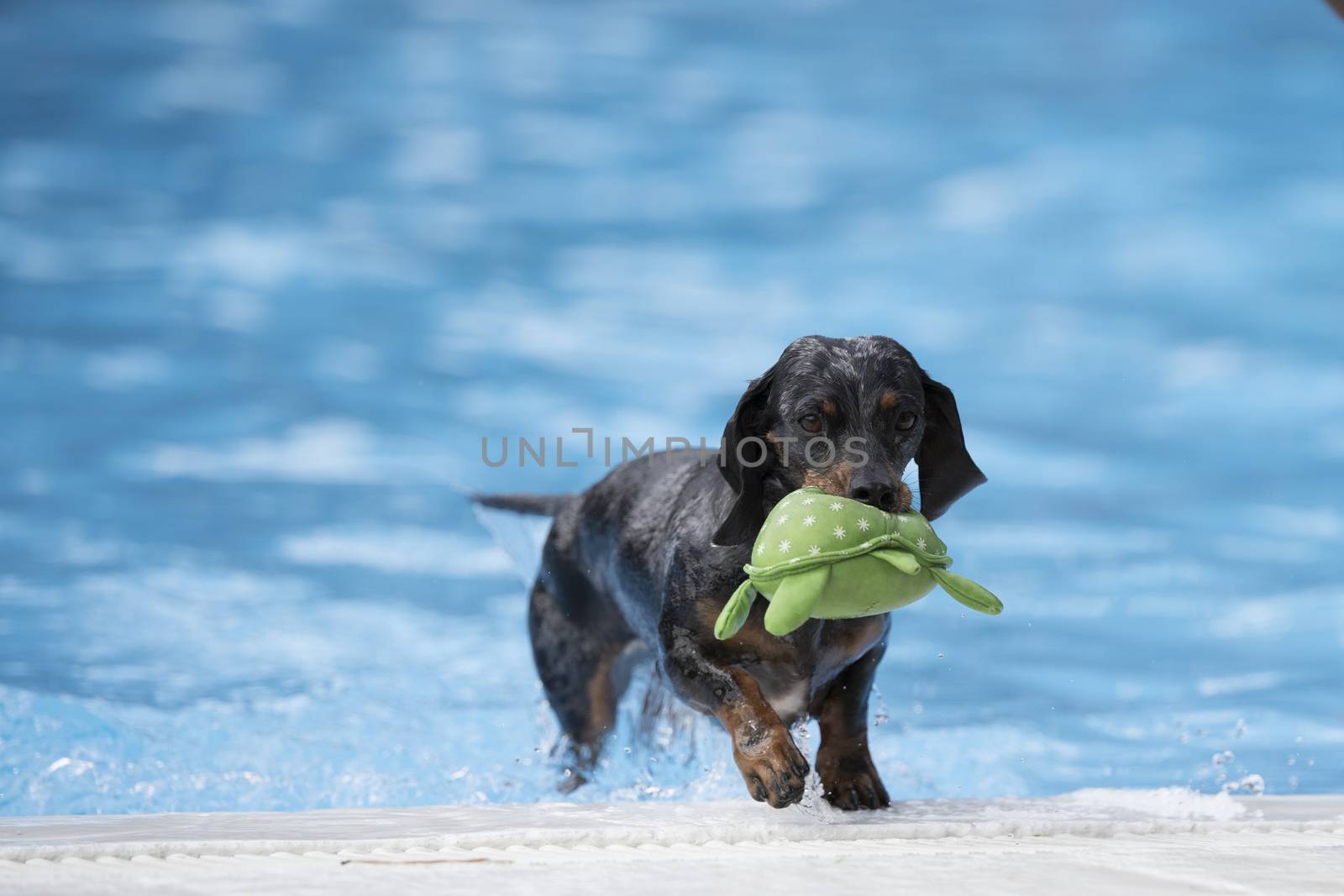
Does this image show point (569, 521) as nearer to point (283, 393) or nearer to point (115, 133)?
point (283, 393)

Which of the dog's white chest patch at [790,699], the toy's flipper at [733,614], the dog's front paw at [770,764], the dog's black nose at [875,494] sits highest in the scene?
the dog's black nose at [875,494]

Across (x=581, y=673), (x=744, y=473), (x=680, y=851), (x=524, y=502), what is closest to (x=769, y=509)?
(x=744, y=473)

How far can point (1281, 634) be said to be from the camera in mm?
6566

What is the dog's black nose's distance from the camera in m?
2.36

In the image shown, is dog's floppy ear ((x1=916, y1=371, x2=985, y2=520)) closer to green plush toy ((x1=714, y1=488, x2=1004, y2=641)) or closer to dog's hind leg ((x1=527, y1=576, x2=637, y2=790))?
green plush toy ((x1=714, y1=488, x2=1004, y2=641))

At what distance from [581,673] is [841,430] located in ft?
5.39

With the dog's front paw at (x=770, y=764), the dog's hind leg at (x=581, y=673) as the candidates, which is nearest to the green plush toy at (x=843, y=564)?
the dog's front paw at (x=770, y=764)

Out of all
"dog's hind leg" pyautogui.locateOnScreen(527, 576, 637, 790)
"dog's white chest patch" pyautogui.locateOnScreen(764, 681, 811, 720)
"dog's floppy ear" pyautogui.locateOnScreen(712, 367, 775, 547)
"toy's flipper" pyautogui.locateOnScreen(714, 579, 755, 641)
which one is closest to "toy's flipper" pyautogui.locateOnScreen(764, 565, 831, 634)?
"toy's flipper" pyautogui.locateOnScreen(714, 579, 755, 641)

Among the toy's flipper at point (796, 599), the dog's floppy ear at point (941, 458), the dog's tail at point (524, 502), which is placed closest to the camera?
the toy's flipper at point (796, 599)

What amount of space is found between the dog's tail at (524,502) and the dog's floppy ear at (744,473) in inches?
63.1

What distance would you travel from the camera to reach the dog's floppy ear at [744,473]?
270 cm

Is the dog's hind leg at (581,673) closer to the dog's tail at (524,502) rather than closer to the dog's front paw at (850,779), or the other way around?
the dog's tail at (524,502)

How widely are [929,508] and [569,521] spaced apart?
1.45 m

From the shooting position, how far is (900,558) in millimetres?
2207
